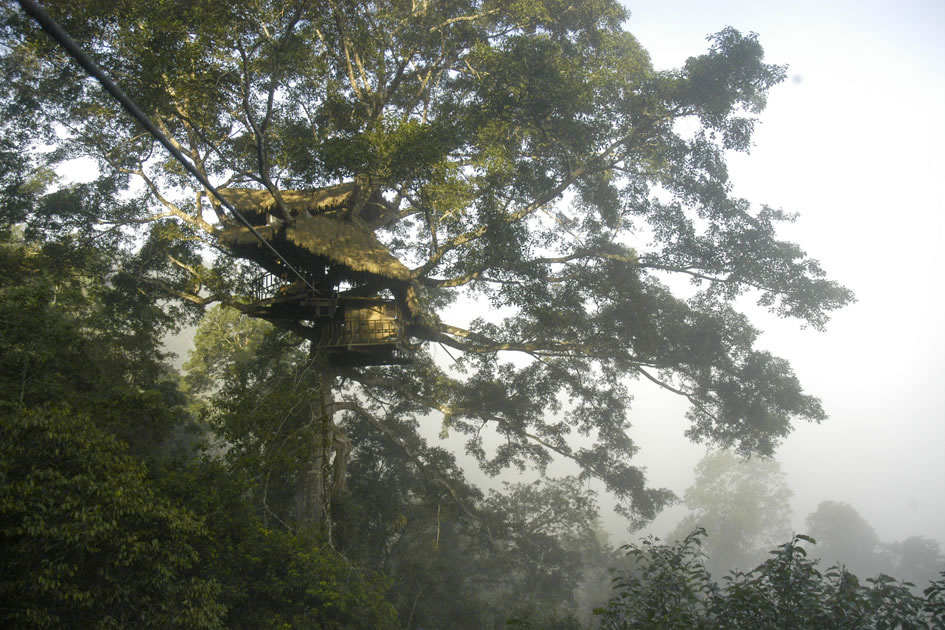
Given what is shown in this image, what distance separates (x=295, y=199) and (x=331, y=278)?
1.83 meters

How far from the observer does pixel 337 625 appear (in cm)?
582

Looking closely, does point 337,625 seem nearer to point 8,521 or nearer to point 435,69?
point 8,521

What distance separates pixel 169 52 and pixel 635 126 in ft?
23.2

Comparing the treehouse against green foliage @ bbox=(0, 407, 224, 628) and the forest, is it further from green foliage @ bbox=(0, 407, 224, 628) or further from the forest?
green foliage @ bbox=(0, 407, 224, 628)

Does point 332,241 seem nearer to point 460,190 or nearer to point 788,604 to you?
→ point 460,190

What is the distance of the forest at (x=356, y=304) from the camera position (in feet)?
13.6

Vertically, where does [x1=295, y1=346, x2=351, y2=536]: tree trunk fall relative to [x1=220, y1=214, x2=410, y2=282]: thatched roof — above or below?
below

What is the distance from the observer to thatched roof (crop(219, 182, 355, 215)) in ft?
31.4

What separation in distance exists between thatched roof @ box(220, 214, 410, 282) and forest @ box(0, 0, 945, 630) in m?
0.07

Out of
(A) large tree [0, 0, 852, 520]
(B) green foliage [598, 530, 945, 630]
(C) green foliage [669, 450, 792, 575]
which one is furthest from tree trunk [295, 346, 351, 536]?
(C) green foliage [669, 450, 792, 575]

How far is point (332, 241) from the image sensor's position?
8781 mm

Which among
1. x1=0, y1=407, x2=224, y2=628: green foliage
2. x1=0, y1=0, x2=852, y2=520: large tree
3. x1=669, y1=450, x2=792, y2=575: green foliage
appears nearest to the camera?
x1=0, y1=407, x2=224, y2=628: green foliage

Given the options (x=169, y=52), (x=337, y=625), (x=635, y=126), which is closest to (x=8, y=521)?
(x=337, y=625)

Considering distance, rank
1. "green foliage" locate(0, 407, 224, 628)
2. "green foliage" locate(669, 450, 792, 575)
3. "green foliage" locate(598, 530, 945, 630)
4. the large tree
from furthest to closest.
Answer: "green foliage" locate(669, 450, 792, 575), the large tree, "green foliage" locate(0, 407, 224, 628), "green foliage" locate(598, 530, 945, 630)
